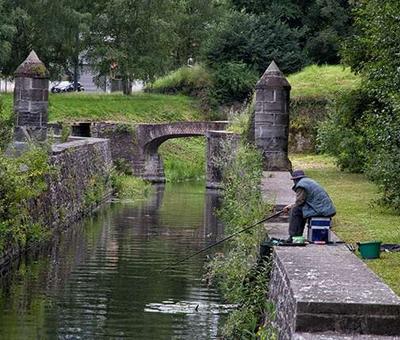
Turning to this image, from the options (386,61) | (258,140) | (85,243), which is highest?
(386,61)

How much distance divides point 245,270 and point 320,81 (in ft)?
110

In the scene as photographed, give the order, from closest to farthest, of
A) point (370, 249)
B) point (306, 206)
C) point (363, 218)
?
point (370, 249), point (306, 206), point (363, 218)

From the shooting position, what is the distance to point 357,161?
3127 centimetres

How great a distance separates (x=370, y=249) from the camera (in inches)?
557

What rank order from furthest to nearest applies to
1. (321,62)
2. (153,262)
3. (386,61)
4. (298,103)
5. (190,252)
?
(321,62) < (298,103) < (190,252) < (153,262) < (386,61)

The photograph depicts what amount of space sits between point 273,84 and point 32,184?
7.10 m

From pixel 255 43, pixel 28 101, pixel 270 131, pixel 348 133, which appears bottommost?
pixel 348 133

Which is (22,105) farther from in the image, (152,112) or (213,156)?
(152,112)

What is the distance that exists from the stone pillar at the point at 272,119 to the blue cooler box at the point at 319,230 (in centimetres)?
1233

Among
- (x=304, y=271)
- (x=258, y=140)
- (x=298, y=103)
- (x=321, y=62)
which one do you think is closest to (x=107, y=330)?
(x=304, y=271)

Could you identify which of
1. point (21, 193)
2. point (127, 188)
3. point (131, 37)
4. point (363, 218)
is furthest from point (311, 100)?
point (363, 218)

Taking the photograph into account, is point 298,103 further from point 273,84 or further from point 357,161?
point 273,84

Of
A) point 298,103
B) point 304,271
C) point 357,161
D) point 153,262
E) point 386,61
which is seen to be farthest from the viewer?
point 298,103

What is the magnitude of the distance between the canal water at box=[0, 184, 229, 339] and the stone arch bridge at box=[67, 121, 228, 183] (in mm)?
18546
